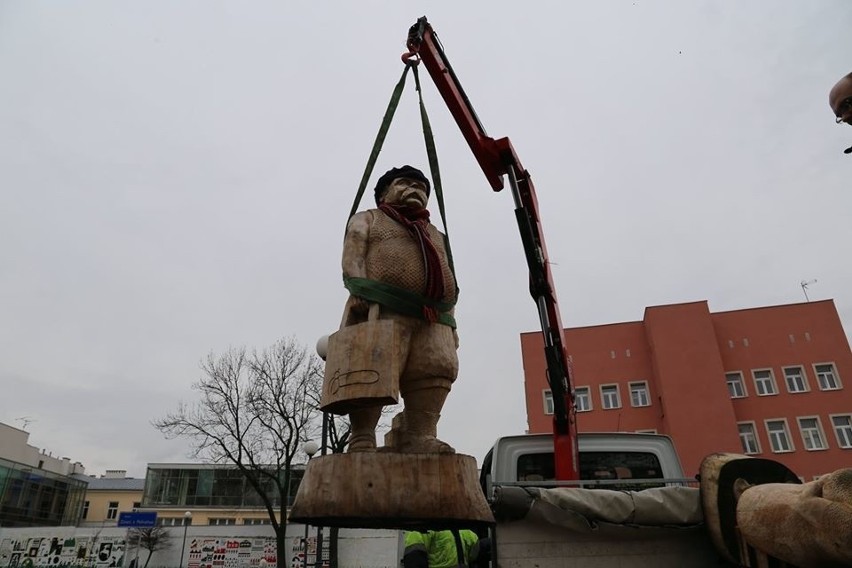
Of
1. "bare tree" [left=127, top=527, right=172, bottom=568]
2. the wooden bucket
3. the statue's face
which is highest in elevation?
the statue's face

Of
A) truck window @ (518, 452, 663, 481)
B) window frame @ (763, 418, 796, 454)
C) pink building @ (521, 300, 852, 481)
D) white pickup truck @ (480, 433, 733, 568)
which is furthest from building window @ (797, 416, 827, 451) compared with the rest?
white pickup truck @ (480, 433, 733, 568)

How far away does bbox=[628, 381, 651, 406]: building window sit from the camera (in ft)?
93.0

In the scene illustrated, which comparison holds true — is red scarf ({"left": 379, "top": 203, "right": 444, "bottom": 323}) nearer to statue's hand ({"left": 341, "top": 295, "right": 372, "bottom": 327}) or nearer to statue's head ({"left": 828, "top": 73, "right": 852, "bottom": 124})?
statue's hand ({"left": 341, "top": 295, "right": 372, "bottom": 327})

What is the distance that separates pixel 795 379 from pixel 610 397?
8504 mm

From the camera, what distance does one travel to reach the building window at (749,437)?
26.2 m

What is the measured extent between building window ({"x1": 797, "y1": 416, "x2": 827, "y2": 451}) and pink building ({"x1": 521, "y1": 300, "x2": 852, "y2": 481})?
4cm

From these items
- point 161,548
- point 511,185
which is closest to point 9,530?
point 161,548

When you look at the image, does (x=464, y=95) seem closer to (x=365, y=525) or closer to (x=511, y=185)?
(x=511, y=185)

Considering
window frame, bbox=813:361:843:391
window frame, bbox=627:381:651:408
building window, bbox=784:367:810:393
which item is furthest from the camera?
window frame, bbox=627:381:651:408

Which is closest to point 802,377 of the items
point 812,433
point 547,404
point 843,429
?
point 812,433

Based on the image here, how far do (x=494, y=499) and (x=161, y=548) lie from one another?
27.4 metres

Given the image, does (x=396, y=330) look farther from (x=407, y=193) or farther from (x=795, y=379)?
(x=795, y=379)

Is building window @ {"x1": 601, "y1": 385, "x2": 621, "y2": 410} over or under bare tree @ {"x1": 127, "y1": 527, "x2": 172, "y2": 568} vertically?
over

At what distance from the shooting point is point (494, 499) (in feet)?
9.52
